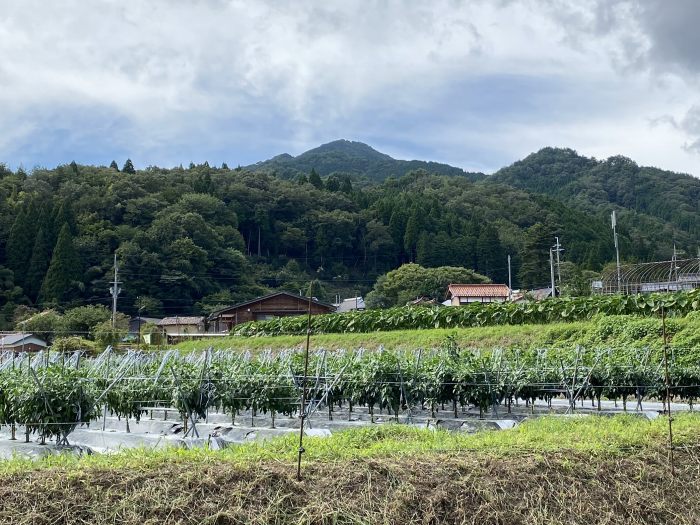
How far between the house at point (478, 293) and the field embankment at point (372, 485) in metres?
46.1

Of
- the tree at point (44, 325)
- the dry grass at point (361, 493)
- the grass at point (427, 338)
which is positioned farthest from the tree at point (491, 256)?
the dry grass at point (361, 493)

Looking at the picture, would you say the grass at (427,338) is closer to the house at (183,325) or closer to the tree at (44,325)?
the tree at (44,325)

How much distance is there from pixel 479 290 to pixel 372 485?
4885cm

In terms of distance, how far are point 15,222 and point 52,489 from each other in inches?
2202

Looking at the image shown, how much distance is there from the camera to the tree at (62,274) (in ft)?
164

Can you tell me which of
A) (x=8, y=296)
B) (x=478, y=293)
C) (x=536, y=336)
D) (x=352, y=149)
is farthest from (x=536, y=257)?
(x=352, y=149)

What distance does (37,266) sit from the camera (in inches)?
2041

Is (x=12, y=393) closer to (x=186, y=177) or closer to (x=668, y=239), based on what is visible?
(x=186, y=177)

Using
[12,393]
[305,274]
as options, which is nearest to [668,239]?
[305,274]

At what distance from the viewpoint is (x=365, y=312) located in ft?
104

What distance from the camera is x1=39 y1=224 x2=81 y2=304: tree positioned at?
4994cm

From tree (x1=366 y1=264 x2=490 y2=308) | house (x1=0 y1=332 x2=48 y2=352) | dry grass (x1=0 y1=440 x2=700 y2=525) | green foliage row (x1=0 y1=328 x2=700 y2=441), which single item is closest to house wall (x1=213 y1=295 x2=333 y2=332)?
tree (x1=366 y1=264 x2=490 y2=308)

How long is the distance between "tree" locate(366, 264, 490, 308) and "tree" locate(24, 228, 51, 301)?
26.3m

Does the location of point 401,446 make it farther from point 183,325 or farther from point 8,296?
point 8,296
